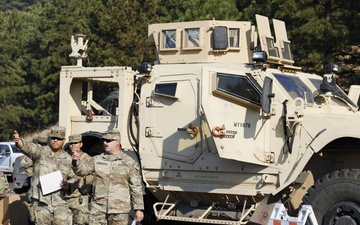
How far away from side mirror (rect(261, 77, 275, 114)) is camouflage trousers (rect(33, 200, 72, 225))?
2813 mm

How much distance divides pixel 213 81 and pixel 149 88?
1066 millimetres

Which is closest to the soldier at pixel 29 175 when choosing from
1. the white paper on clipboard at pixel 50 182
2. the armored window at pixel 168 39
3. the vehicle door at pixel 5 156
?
the white paper on clipboard at pixel 50 182

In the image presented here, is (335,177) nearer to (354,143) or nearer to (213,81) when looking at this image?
(354,143)

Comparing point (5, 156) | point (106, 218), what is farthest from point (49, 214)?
point (5, 156)

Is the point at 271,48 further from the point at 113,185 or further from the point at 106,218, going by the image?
the point at 106,218

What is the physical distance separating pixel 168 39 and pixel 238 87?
5.62 feet

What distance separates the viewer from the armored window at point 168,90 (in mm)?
9805

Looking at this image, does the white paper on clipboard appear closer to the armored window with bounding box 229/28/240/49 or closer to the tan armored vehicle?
the tan armored vehicle

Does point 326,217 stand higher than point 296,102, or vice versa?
point 296,102

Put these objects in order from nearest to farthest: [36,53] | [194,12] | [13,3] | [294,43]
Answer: [294,43]
[194,12]
[36,53]
[13,3]

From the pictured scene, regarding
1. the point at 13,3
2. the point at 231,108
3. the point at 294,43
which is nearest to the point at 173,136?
the point at 231,108

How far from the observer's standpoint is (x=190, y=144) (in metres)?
9.74

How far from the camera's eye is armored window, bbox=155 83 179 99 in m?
9.80

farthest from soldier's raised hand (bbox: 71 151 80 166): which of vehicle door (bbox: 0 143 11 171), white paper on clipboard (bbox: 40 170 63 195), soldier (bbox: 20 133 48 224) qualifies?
vehicle door (bbox: 0 143 11 171)
